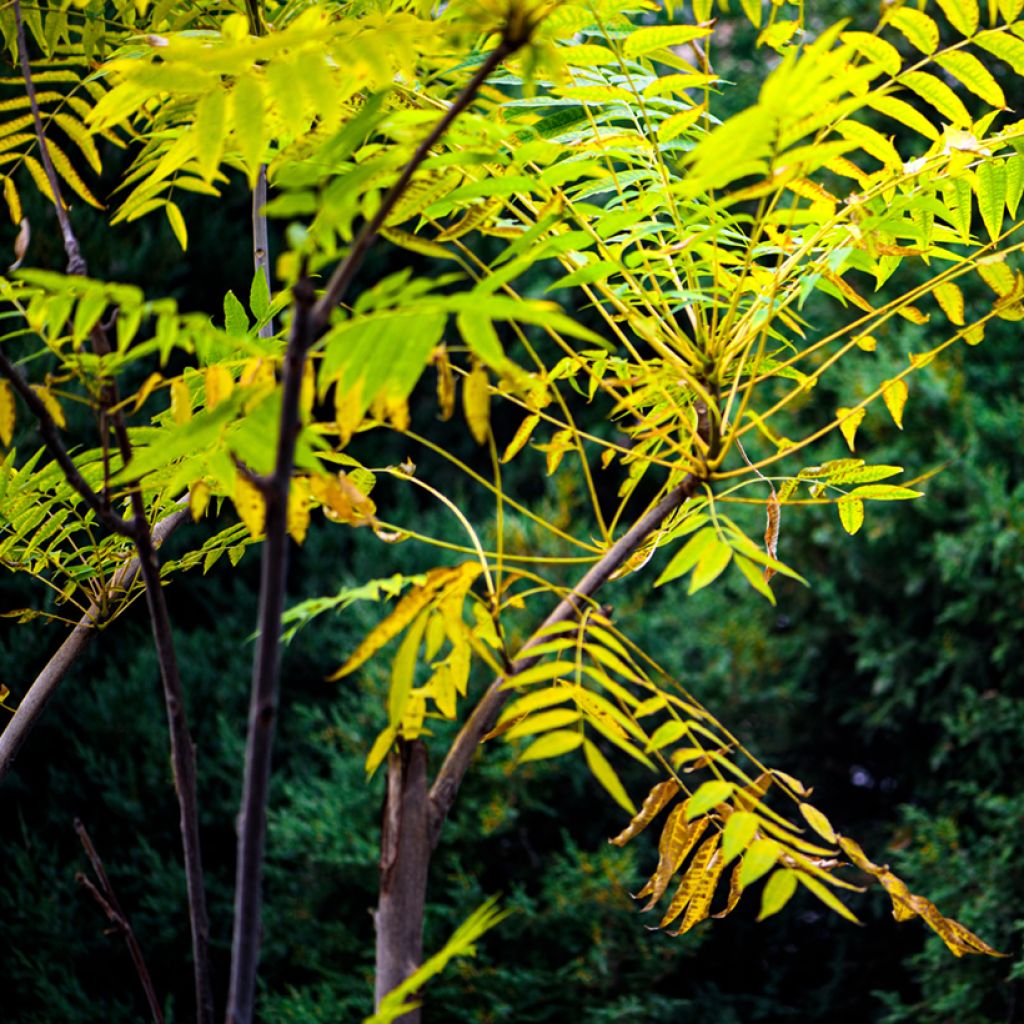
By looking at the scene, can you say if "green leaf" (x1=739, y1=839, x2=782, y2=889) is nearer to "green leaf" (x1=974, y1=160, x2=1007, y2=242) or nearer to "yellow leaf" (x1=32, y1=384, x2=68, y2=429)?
"yellow leaf" (x1=32, y1=384, x2=68, y2=429)

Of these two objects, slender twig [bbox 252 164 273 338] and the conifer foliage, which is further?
slender twig [bbox 252 164 273 338]

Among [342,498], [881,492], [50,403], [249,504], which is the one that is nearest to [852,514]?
[881,492]

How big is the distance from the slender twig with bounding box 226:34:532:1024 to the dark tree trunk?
229 mm

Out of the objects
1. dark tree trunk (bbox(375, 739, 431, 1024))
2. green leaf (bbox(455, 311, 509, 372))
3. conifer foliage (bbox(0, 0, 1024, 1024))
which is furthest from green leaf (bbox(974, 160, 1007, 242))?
dark tree trunk (bbox(375, 739, 431, 1024))

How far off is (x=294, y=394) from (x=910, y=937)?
5276 mm

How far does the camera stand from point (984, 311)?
18.5 feet

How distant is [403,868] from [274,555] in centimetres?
47

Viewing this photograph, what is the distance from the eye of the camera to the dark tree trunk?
3.51 feet

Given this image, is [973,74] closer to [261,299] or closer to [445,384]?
[445,384]

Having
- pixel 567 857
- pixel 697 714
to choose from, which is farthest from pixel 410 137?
pixel 567 857

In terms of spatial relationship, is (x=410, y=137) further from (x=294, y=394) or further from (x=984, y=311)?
(x=984, y=311)

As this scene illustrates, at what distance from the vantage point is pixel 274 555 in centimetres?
76

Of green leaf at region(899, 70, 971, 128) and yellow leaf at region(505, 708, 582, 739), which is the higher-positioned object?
green leaf at region(899, 70, 971, 128)

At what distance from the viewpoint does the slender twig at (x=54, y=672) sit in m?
1.38
